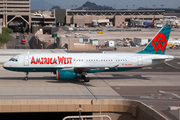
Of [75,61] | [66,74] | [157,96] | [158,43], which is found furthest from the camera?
[158,43]

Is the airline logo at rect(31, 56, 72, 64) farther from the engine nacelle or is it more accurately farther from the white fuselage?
the engine nacelle

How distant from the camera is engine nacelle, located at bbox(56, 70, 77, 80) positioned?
45.9m

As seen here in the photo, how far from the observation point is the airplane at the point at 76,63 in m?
46.9

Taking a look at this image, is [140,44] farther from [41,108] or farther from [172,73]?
[41,108]

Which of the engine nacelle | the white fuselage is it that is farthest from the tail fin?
the engine nacelle

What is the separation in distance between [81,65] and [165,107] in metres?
18.8

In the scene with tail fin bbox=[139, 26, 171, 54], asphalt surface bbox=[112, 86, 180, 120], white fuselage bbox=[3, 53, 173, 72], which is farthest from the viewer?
tail fin bbox=[139, 26, 171, 54]

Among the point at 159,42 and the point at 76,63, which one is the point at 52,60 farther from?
the point at 159,42

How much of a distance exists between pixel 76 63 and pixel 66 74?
3.19 meters

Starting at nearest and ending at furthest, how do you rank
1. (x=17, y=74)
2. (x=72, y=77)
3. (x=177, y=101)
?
(x=177, y=101), (x=72, y=77), (x=17, y=74)

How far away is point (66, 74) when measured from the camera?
46.1 meters

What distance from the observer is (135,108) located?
33875 millimetres

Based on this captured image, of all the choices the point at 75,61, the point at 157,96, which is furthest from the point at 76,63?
the point at 157,96

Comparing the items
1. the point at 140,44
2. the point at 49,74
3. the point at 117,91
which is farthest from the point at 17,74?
the point at 140,44
